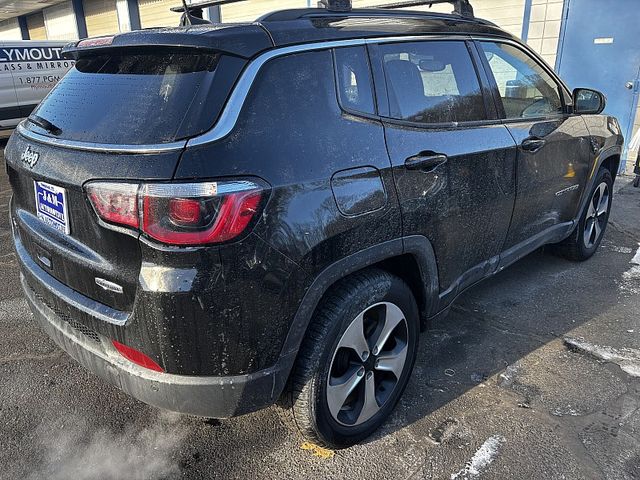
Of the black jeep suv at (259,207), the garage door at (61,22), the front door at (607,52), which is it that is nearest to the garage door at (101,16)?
the garage door at (61,22)

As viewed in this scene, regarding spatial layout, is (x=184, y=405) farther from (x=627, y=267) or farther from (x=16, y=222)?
(x=627, y=267)

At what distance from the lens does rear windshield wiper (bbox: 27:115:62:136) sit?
213 cm

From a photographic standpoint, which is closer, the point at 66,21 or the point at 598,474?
the point at 598,474

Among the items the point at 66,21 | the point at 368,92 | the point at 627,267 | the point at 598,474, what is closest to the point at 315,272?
the point at 368,92

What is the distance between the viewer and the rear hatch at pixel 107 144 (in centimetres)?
175

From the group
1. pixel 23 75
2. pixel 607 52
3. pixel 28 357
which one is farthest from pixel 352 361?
pixel 23 75

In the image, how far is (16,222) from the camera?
246 centimetres

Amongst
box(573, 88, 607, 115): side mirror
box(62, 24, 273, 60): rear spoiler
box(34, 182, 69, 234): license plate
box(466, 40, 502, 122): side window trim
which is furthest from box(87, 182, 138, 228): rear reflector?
box(573, 88, 607, 115): side mirror

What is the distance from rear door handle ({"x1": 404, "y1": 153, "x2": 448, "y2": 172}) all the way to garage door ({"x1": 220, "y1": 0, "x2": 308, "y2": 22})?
32.9ft

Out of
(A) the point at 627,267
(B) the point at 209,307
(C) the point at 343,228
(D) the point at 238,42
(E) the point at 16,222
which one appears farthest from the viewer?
(A) the point at 627,267

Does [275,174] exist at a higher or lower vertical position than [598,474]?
higher

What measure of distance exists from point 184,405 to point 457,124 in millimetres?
1861

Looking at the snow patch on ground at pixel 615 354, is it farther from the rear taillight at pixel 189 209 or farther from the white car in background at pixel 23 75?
the white car in background at pixel 23 75

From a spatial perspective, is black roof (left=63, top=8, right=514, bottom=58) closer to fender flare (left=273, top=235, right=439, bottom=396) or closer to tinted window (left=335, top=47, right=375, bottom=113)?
tinted window (left=335, top=47, right=375, bottom=113)
